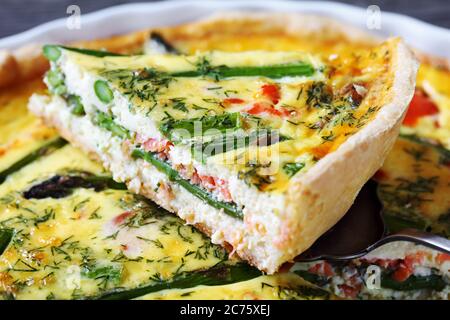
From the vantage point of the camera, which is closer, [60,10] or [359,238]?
[359,238]

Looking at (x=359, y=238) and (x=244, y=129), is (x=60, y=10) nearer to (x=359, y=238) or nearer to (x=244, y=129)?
(x=244, y=129)

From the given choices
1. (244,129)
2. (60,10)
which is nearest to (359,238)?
(244,129)

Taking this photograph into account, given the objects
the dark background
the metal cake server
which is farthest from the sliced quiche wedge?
the dark background

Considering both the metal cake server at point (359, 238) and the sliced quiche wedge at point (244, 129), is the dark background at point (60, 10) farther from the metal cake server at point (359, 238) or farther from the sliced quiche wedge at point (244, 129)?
the metal cake server at point (359, 238)

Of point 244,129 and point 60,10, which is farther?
point 60,10

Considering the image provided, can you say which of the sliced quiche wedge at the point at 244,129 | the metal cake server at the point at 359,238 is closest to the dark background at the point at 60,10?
the sliced quiche wedge at the point at 244,129

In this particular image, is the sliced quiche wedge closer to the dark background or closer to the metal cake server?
the metal cake server

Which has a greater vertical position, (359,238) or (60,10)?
(60,10)
